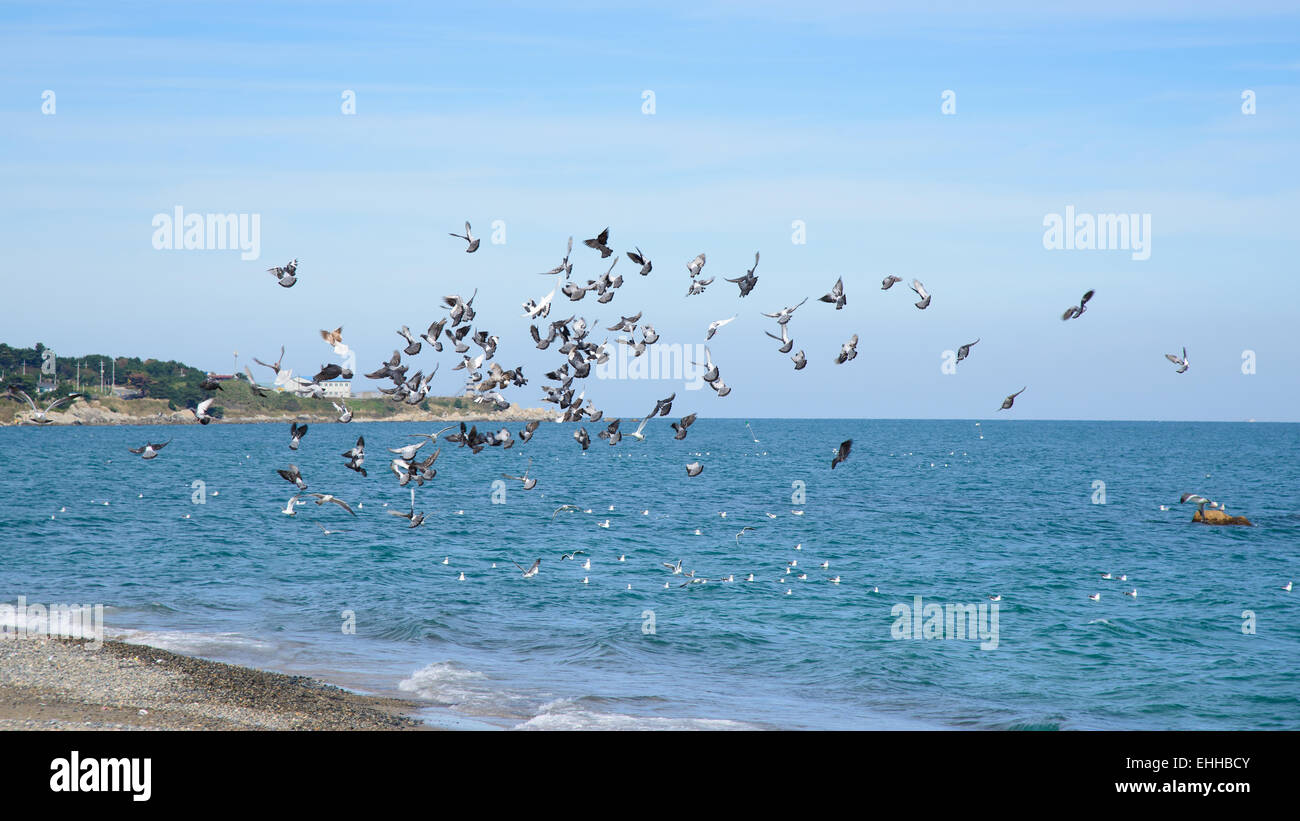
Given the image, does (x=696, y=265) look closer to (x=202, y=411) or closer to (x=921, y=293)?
(x=921, y=293)

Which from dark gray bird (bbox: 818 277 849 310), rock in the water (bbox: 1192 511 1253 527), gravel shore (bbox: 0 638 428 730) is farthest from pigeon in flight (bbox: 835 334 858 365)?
rock in the water (bbox: 1192 511 1253 527)

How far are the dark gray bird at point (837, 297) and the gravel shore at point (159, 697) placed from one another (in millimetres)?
12352

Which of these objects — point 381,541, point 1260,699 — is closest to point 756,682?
point 1260,699

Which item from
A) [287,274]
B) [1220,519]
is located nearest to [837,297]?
[287,274]

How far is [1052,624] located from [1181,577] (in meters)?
13.7

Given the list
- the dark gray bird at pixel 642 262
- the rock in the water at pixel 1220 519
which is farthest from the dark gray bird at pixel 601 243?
the rock in the water at pixel 1220 519

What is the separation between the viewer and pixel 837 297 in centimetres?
2227

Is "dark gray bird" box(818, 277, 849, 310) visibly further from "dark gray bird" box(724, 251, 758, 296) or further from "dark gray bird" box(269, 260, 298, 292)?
"dark gray bird" box(269, 260, 298, 292)

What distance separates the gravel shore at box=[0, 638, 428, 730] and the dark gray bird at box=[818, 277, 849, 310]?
1235cm

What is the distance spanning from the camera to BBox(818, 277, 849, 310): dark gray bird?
22.1 m

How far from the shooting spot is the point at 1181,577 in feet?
140

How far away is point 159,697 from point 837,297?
16.2 meters

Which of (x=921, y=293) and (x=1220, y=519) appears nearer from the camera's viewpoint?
(x=921, y=293)
